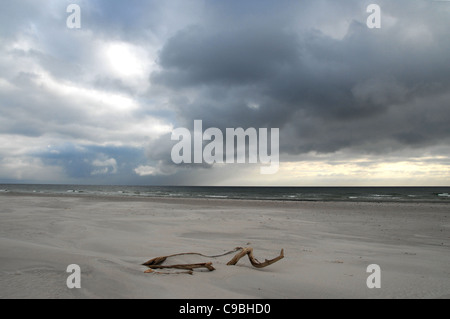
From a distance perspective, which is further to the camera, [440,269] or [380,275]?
[440,269]

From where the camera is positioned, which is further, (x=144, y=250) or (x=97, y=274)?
(x=144, y=250)

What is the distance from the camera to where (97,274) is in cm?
374

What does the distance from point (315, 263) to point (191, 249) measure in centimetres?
298
